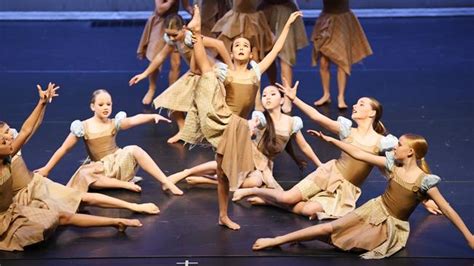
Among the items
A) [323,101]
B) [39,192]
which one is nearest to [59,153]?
[39,192]

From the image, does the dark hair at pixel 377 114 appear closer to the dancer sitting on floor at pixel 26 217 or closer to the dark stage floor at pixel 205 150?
the dark stage floor at pixel 205 150

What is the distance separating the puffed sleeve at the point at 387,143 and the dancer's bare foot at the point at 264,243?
0.84 metres

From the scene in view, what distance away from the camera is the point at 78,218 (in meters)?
5.11

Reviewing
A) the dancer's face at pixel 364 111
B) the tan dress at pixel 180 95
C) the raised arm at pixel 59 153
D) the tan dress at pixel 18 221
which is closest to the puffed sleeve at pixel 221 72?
the dancer's face at pixel 364 111

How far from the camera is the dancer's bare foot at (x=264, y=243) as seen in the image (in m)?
4.93

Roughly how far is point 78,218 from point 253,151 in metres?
1.20

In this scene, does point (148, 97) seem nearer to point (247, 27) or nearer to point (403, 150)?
point (247, 27)

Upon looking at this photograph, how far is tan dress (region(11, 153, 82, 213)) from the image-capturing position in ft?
17.1

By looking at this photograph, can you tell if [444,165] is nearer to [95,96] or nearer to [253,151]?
[253,151]

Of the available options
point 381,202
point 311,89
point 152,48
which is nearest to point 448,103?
point 311,89

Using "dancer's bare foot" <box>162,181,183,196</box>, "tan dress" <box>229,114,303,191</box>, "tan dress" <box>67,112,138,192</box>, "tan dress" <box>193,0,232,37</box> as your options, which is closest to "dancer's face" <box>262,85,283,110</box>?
"tan dress" <box>229,114,303,191</box>

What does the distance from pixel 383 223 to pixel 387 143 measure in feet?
1.84

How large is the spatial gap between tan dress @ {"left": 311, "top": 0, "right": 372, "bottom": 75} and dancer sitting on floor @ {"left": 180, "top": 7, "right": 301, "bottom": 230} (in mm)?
2130

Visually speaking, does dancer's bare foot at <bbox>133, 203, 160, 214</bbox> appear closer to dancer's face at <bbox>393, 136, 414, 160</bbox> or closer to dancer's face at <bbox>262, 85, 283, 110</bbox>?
dancer's face at <bbox>262, 85, 283, 110</bbox>
